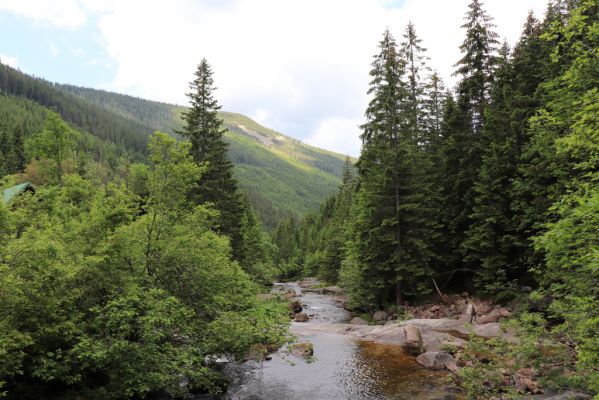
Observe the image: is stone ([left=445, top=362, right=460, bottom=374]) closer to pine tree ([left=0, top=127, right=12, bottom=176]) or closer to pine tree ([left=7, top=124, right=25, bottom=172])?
pine tree ([left=0, top=127, right=12, bottom=176])

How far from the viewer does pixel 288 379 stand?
16.0 m

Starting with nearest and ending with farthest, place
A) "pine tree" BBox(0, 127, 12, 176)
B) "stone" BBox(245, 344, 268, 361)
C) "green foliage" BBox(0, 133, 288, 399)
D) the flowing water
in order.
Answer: "green foliage" BBox(0, 133, 288, 399) < the flowing water < "stone" BBox(245, 344, 268, 361) < "pine tree" BBox(0, 127, 12, 176)

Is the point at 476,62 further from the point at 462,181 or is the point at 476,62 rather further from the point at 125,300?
the point at 125,300

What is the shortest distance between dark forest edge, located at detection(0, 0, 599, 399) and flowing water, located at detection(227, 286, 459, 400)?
142cm

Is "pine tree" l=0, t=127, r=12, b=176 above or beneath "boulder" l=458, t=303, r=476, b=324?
above

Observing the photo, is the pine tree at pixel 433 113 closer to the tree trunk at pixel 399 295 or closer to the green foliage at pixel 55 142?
the tree trunk at pixel 399 295

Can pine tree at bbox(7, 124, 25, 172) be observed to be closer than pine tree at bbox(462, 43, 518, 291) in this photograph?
No

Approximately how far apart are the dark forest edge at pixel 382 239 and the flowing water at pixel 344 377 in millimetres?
1419

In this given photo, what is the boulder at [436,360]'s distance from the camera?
16750 millimetres

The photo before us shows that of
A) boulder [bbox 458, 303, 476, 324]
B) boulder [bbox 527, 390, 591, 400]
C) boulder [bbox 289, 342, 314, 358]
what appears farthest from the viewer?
boulder [bbox 458, 303, 476, 324]

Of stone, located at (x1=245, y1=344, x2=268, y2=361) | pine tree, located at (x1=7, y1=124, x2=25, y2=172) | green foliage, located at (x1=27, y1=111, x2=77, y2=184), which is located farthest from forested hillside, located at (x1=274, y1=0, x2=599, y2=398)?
pine tree, located at (x1=7, y1=124, x2=25, y2=172)

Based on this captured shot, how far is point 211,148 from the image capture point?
99.2 feet

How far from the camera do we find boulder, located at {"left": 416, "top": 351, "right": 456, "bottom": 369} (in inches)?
659

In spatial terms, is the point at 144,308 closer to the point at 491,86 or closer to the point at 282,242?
the point at 491,86
